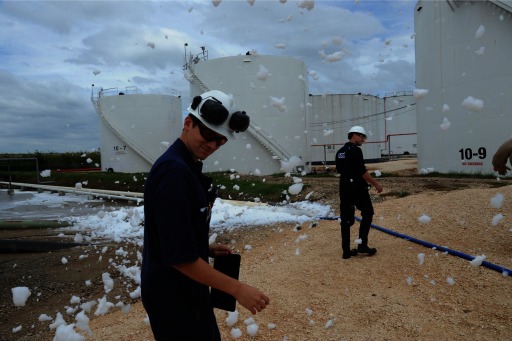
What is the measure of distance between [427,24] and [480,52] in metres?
3.22

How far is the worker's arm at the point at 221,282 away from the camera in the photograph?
158 centimetres

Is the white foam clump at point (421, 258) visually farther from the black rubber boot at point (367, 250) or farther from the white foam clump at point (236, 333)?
the white foam clump at point (236, 333)

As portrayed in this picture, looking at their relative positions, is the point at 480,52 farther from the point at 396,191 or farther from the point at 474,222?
the point at 474,222

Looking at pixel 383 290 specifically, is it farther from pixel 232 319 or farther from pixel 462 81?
pixel 462 81

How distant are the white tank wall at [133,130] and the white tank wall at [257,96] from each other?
8972mm

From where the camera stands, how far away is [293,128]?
75.8 ft

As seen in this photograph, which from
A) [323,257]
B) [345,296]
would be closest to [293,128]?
[323,257]

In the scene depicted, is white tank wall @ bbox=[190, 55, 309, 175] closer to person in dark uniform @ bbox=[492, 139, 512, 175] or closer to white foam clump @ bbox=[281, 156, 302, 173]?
→ white foam clump @ bbox=[281, 156, 302, 173]

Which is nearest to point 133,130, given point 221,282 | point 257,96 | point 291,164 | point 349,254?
point 257,96

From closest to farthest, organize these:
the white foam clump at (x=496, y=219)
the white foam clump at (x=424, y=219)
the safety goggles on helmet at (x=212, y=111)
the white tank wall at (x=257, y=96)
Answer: the safety goggles on helmet at (x=212, y=111) → the white foam clump at (x=496, y=219) → the white foam clump at (x=424, y=219) → the white tank wall at (x=257, y=96)

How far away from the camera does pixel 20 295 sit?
5445 mm

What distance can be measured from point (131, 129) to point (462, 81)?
23.5 meters

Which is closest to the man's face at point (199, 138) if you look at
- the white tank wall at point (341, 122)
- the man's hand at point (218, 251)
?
the man's hand at point (218, 251)

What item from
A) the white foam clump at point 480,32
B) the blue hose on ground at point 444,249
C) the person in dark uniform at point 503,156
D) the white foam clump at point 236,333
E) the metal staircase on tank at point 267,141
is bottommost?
the white foam clump at point 236,333
